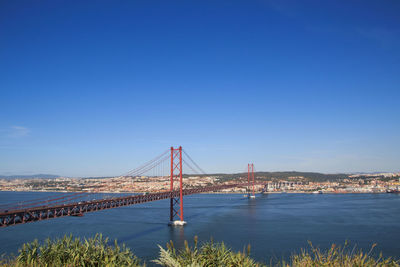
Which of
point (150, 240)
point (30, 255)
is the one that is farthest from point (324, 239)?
point (30, 255)

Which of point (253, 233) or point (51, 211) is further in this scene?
point (253, 233)

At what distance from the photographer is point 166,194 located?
30.1m

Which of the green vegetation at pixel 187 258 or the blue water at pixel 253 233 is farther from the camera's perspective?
the blue water at pixel 253 233

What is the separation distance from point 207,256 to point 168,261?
1.64 m

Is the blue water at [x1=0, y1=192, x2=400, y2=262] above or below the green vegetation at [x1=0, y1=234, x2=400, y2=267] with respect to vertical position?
below

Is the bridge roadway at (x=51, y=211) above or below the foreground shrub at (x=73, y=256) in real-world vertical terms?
below

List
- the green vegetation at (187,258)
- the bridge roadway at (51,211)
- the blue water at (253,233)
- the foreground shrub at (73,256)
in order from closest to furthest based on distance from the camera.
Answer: the green vegetation at (187,258), the foreground shrub at (73,256), the bridge roadway at (51,211), the blue water at (253,233)

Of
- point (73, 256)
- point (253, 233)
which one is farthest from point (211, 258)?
point (253, 233)

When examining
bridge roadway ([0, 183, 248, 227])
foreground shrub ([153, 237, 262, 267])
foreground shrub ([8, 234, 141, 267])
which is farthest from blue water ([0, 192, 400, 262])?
foreground shrub ([153, 237, 262, 267])

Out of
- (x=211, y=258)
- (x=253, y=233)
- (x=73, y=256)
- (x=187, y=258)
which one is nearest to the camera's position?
(x=187, y=258)

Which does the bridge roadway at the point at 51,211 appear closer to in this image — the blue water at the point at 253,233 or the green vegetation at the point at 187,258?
the blue water at the point at 253,233

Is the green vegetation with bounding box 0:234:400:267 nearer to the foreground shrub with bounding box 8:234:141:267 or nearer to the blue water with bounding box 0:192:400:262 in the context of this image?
the foreground shrub with bounding box 8:234:141:267

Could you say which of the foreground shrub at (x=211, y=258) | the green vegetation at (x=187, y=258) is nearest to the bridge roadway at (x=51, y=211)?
the green vegetation at (x=187, y=258)

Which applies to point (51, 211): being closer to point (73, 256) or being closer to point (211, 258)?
point (73, 256)
